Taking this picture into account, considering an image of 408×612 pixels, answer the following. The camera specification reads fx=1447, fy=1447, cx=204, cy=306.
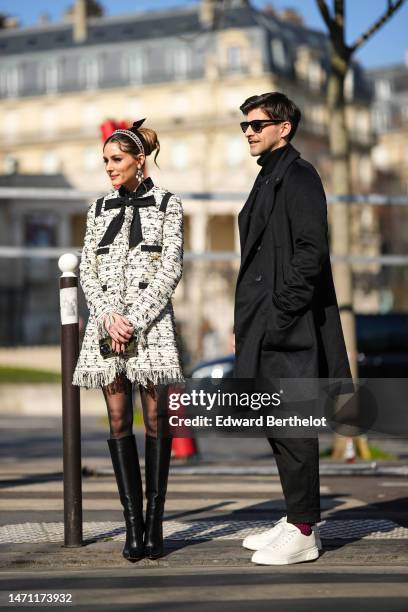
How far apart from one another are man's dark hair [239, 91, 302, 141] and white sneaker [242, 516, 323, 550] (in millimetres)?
1664

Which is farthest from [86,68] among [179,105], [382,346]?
[382,346]

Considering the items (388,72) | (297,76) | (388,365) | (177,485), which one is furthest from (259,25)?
(177,485)

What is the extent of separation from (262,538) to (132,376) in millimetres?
888

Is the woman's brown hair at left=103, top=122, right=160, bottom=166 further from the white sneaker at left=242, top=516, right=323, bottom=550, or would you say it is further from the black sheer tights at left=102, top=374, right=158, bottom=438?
the white sneaker at left=242, top=516, right=323, bottom=550

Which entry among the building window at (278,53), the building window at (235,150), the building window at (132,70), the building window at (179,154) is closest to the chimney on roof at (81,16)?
the building window at (132,70)

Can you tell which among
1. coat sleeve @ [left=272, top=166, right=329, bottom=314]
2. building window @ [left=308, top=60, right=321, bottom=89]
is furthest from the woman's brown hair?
building window @ [left=308, top=60, right=321, bottom=89]

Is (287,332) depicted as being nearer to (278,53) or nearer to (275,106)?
(275,106)

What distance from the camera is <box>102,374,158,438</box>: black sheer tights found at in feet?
19.9

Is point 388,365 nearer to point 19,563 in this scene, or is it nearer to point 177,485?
→ point 177,485

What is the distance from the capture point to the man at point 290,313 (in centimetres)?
584

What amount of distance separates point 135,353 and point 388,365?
1729 centimetres

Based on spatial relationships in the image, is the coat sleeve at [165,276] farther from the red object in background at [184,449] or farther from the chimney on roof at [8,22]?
the chimney on roof at [8,22]

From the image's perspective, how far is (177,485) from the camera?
912 cm

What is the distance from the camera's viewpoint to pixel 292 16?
360ft
